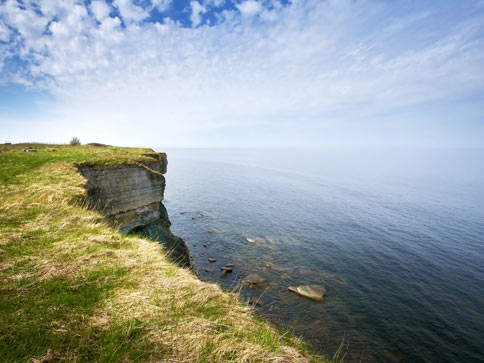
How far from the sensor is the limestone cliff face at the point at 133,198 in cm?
1683

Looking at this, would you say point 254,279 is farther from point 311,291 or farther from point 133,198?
point 133,198

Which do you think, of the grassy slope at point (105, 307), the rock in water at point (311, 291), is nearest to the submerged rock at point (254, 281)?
the rock in water at point (311, 291)

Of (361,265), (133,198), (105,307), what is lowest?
(361,265)

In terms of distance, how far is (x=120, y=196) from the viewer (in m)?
18.7

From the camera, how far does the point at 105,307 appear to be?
4520mm

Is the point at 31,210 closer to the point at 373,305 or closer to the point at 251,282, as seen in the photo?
the point at 251,282

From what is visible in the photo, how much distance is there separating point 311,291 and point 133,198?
1898 centimetres

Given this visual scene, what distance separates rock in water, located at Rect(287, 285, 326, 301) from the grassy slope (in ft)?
49.8

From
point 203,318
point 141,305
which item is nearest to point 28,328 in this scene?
point 141,305

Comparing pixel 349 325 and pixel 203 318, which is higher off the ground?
pixel 203 318

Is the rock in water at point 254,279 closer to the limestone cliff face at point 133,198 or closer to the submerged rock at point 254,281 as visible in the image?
the submerged rock at point 254,281

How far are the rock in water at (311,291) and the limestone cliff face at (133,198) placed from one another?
11.0m

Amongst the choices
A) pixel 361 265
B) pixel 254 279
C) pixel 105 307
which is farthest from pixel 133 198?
pixel 361 265

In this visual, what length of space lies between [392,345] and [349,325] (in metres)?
2.77
